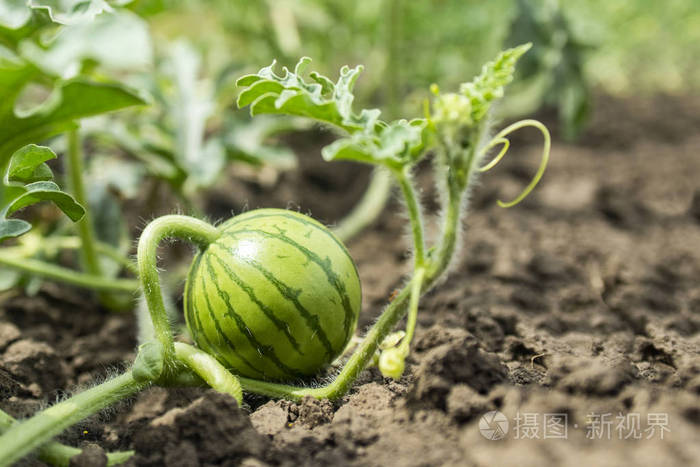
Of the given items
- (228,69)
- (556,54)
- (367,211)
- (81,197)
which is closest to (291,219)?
(81,197)

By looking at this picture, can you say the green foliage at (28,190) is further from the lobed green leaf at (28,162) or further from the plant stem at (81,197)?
the plant stem at (81,197)

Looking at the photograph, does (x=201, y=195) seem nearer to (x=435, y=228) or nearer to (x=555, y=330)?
(x=435, y=228)

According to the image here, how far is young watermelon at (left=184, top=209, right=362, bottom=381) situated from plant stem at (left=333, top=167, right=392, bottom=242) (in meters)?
1.42

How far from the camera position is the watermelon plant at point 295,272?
157 cm

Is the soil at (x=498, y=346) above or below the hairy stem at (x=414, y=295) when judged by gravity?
below

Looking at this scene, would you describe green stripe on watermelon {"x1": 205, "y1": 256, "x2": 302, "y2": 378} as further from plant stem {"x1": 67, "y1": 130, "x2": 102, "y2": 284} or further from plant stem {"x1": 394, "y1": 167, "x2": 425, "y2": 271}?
plant stem {"x1": 67, "y1": 130, "x2": 102, "y2": 284}

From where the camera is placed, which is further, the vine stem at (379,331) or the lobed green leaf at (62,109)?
the vine stem at (379,331)

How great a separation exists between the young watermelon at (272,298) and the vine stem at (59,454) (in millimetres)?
355

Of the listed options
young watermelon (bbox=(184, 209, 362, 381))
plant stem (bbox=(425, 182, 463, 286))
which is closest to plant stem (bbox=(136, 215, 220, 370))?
young watermelon (bbox=(184, 209, 362, 381))

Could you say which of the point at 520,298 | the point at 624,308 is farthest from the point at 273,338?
the point at 624,308

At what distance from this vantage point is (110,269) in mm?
2820

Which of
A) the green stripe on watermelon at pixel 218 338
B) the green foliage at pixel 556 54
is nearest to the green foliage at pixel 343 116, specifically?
the green stripe on watermelon at pixel 218 338

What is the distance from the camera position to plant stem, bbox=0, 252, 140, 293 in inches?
97.7

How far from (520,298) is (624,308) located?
34cm
